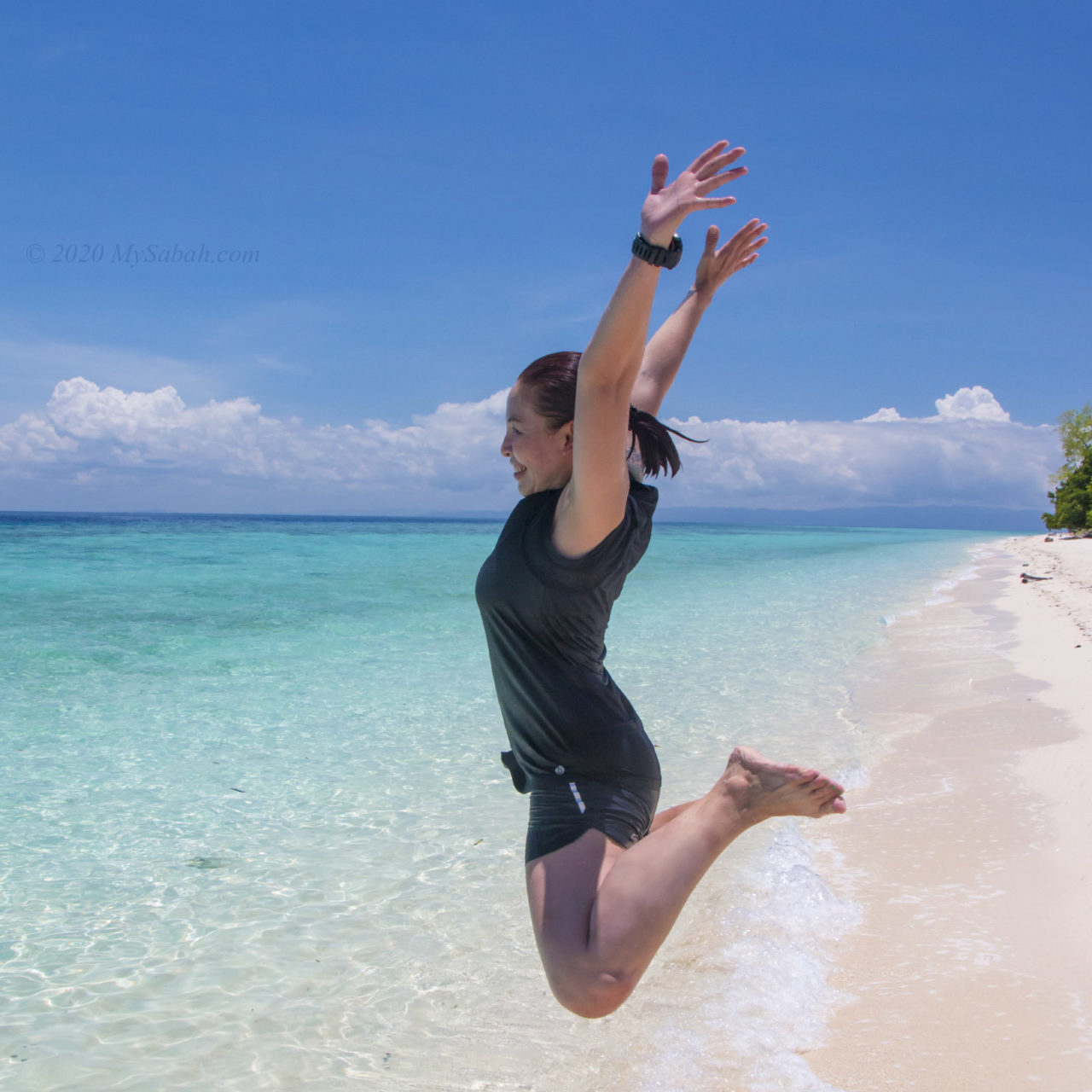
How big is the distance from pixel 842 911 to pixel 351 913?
229 cm

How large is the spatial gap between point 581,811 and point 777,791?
0.55m

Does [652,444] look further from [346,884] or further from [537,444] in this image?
[346,884]

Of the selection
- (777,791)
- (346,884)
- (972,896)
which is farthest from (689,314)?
(346,884)

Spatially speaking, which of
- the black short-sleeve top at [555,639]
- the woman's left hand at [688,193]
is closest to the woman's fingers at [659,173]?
the woman's left hand at [688,193]

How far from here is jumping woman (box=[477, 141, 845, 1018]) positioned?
218 cm

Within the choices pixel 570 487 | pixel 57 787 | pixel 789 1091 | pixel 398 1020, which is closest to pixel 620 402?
pixel 570 487

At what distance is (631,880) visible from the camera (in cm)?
233

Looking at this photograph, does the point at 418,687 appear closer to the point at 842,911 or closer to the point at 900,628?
the point at 842,911

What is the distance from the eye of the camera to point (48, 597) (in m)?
18.3

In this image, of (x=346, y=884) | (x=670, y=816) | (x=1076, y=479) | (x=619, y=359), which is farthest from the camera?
(x=1076, y=479)

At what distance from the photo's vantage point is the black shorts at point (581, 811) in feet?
8.14

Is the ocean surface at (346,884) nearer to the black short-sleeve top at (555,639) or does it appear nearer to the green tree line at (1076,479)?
the black short-sleeve top at (555,639)

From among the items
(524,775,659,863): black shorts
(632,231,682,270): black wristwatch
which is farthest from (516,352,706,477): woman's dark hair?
(524,775,659,863): black shorts

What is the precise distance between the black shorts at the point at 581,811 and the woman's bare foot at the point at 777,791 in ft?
0.89
